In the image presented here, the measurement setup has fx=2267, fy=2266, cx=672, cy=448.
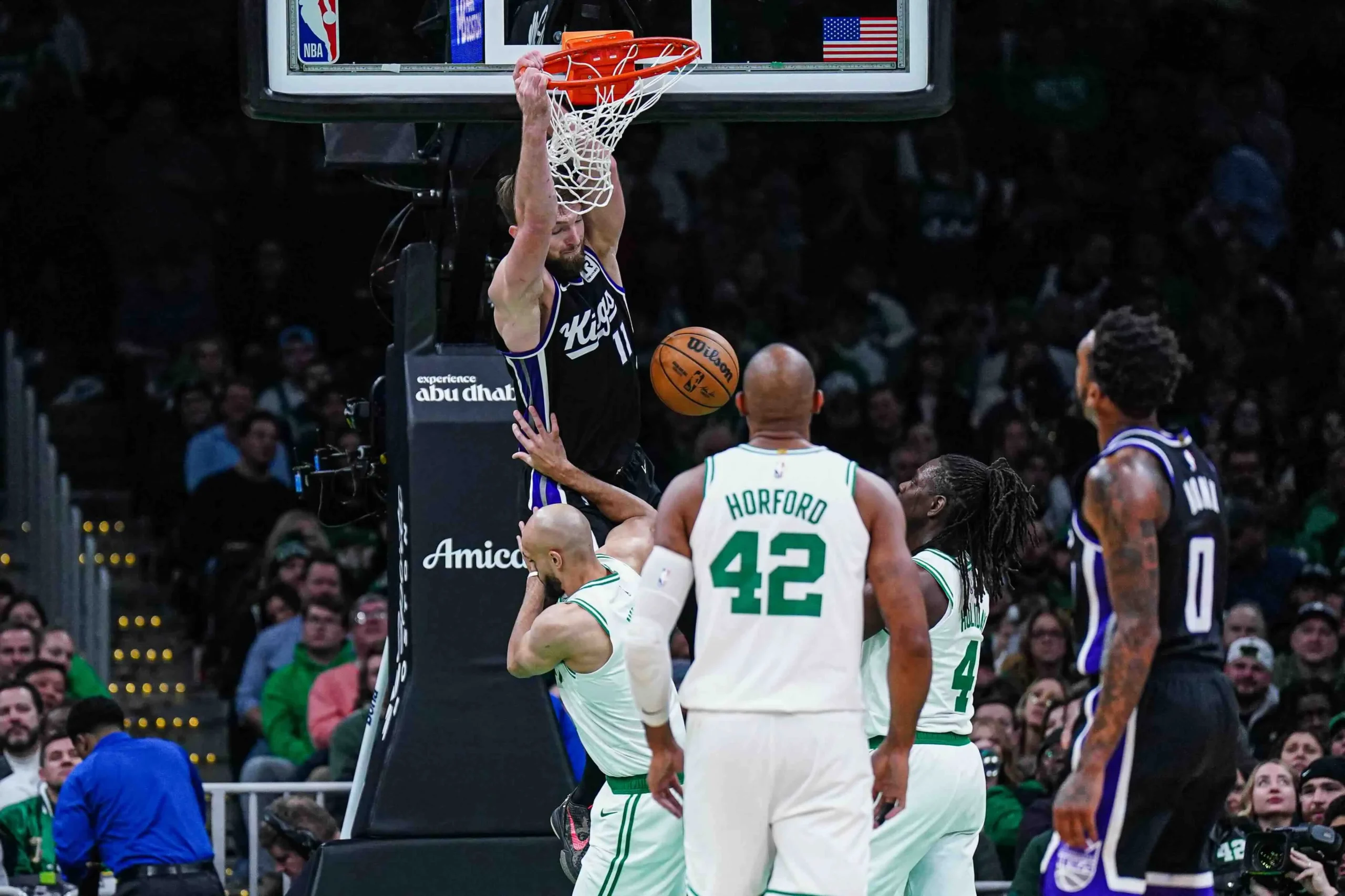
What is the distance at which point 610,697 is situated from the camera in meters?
7.44

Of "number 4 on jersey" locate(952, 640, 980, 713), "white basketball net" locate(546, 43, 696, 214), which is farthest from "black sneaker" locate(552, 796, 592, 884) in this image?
"white basketball net" locate(546, 43, 696, 214)

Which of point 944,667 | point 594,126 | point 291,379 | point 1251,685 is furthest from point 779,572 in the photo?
point 291,379

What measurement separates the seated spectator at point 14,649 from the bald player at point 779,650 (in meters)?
6.86

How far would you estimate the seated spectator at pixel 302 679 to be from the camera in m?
12.2

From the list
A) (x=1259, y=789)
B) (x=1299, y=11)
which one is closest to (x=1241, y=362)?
(x=1299, y=11)

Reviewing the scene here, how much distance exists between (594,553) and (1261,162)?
468 inches

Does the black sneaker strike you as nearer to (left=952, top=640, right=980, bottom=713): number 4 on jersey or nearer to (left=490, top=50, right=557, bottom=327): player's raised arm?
(left=952, top=640, right=980, bottom=713): number 4 on jersey

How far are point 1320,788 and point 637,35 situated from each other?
15.1ft

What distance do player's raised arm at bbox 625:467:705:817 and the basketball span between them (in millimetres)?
2066

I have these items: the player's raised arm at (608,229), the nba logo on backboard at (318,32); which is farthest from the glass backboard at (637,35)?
the player's raised arm at (608,229)

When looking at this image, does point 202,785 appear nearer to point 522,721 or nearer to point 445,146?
point 522,721

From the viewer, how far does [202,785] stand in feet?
34.8

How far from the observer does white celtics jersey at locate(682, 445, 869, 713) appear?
6355 millimetres

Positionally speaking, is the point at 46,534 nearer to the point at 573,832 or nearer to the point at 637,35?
the point at 637,35
